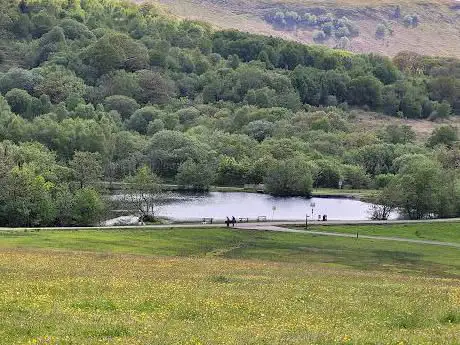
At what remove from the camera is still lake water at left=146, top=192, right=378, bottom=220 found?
462ft

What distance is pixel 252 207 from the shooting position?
6019 inches

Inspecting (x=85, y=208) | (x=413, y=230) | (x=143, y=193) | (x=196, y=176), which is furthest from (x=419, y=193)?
(x=85, y=208)

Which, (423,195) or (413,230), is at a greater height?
(423,195)

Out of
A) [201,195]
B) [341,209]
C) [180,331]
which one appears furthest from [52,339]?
[201,195]

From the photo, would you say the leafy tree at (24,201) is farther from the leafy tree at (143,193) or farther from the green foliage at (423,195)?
the green foliage at (423,195)

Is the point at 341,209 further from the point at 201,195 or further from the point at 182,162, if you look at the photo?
the point at 182,162

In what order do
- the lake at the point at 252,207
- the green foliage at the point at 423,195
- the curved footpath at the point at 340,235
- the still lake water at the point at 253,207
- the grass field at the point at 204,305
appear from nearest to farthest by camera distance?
the grass field at the point at 204,305 < the curved footpath at the point at 340,235 < the green foliage at the point at 423,195 < the lake at the point at 252,207 < the still lake water at the point at 253,207

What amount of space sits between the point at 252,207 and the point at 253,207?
0.32m

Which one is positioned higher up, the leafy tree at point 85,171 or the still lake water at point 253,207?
the leafy tree at point 85,171

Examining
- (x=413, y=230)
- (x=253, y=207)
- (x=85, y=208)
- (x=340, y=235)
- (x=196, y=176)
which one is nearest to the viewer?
(x=340, y=235)

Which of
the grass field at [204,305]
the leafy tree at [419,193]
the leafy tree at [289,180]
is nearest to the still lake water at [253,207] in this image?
the leafy tree at [289,180]

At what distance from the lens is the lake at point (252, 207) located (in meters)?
141

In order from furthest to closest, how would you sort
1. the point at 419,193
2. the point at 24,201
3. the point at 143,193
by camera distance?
the point at 419,193 → the point at 143,193 → the point at 24,201

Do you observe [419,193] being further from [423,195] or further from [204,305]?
[204,305]
